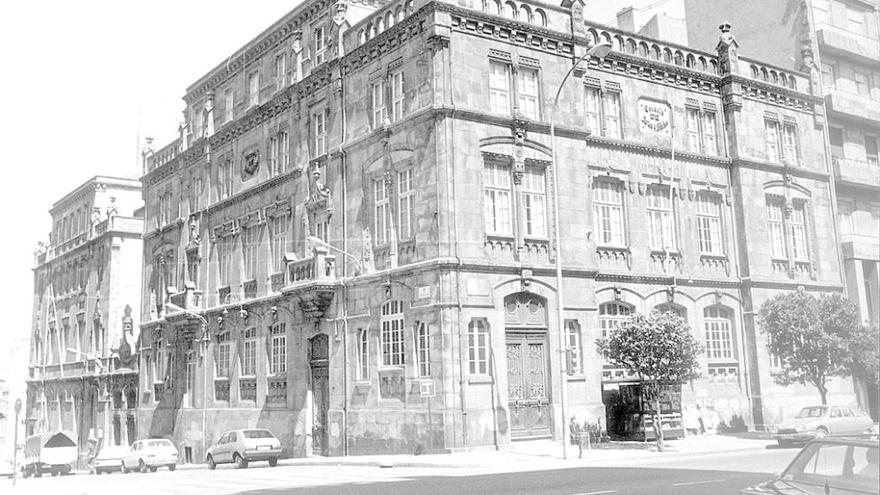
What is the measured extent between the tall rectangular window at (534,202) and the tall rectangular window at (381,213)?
4.77 meters

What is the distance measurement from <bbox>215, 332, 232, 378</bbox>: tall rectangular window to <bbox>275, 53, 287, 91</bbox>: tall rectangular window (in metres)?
11.9

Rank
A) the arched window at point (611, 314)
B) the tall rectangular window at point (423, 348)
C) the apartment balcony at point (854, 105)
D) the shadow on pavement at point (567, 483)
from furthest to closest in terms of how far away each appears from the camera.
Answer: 1. the apartment balcony at point (854, 105)
2. the arched window at point (611, 314)
3. the tall rectangular window at point (423, 348)
4. the shadow on pavement at point (567, 483)

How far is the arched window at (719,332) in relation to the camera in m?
31.7

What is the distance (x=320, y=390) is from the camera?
31391 millimetres

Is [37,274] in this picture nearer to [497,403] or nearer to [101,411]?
[101,411]

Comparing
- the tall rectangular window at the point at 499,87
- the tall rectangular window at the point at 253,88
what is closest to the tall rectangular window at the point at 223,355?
the tall rectangular window at the point at 253,88

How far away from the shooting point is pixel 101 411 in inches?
2074

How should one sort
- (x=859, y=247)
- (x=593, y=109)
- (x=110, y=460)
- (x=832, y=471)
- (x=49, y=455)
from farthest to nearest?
(x=49, y=455) < (x=859, y=247) < (x=110, y=460) < (x=593, y=109) < (x=832, y=471)

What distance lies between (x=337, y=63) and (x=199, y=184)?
47.5 ft

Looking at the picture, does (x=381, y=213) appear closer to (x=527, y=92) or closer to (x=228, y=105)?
(x=527, y=92)

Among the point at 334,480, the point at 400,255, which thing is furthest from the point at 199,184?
the point at 334,480

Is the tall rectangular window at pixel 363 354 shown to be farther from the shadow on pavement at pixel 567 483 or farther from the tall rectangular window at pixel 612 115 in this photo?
the tall rectangular window at pixel 612 115

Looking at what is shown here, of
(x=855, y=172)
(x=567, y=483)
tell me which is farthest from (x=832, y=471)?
(x=855, y=172)

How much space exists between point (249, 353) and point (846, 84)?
1247 inches
